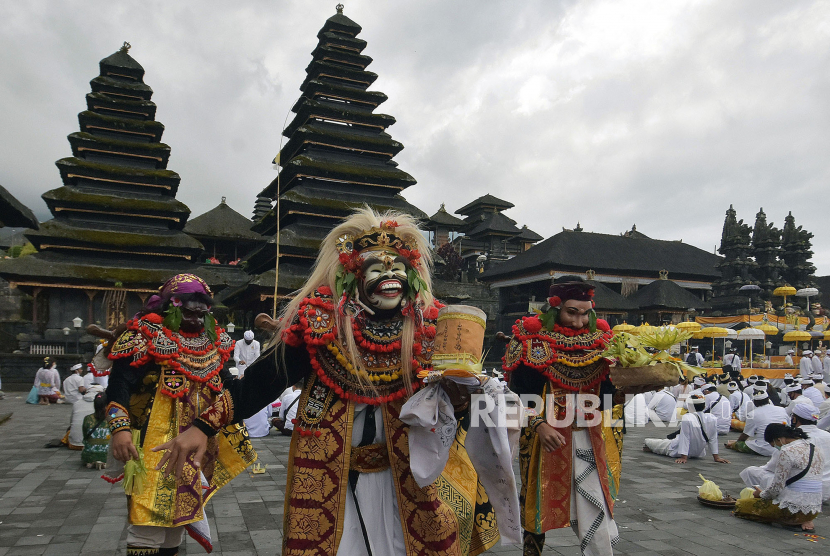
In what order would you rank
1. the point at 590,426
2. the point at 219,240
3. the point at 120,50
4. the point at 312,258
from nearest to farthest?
the point at 590,426 → the point at 312,258 → the point at 120,50 → the point at 219,240

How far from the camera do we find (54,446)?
9.95m

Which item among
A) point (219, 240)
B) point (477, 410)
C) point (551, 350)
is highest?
point (219, 240)

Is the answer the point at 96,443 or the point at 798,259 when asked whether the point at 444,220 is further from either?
the point at 96,443

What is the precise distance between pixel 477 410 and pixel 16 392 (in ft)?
73.2

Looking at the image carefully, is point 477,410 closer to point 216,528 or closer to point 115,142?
point 216,528

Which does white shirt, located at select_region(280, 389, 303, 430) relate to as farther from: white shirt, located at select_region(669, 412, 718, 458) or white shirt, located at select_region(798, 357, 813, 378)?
white shirt, located at select_region(798, 357, 813, 378)

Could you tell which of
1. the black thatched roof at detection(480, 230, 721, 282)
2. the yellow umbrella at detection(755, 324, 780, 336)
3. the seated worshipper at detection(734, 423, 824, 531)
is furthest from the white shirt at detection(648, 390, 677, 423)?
the yellow umbrella at detection(755, 324, 780, 336)

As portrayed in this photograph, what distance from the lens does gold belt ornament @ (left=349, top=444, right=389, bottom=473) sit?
2.98 meters

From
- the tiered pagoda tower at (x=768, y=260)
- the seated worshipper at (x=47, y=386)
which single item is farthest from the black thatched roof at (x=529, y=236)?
the seated worshipper at (x=47, y=386)

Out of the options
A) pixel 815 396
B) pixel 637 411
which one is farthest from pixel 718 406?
pixel 815 396

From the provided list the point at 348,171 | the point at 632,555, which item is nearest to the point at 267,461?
the point at 632,555

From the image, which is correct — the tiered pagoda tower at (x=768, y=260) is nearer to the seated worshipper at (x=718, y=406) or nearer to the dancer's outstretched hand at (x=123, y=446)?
the seated worshipper at (x=718, y=406)

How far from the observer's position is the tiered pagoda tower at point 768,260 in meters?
42.8

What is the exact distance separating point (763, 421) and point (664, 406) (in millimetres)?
3322
